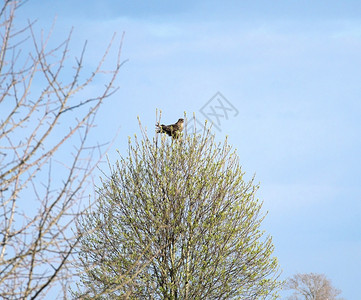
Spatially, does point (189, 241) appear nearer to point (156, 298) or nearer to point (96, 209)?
point (156, 298)

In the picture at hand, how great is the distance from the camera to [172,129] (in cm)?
1315

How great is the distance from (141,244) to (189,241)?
1249mm

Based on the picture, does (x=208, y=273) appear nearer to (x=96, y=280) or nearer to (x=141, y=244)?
(x=141, y=244)

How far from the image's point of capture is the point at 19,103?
18.0 ft

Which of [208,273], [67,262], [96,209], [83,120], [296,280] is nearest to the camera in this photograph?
[67,262]

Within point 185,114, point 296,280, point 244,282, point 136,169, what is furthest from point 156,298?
point 296,280

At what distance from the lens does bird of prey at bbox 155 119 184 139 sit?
43.2 ft

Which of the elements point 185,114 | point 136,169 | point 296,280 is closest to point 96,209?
point 136,169

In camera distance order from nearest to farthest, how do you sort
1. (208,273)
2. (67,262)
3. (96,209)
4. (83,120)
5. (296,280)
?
(67,262)
(83,120)
(208,273)
(96,209)
(296,280)

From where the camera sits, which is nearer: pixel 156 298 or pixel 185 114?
pixel 156 298

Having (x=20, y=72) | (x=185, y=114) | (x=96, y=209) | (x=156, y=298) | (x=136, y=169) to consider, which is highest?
(x=185, y=114)

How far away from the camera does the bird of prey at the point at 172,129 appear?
1317cm

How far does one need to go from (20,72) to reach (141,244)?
7.48 meters

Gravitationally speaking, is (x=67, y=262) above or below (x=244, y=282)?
below
